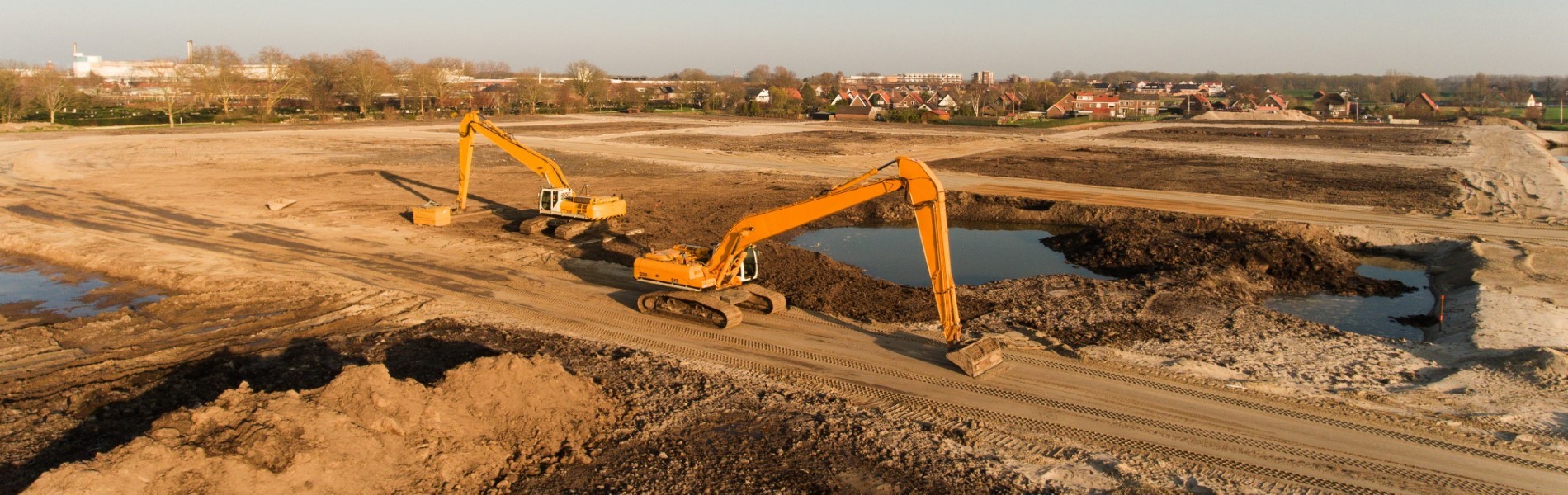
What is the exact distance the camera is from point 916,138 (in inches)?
2418

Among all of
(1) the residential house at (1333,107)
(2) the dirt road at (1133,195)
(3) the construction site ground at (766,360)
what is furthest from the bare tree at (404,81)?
(1) the residential house at (1333,107)

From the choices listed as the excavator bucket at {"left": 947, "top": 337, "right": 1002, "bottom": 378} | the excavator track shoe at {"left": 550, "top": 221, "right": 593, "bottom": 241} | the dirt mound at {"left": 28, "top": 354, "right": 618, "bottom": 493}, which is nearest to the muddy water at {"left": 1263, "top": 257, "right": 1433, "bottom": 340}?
the excavator bucket at {"left": 947, "top": 337, "right": 1002, "bottom": 378}

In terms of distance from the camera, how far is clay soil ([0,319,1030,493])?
9.48m

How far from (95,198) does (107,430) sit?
959 inches

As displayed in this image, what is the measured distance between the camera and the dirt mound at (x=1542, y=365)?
1326 cm

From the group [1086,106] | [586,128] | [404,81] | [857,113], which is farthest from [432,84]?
[1086,106]

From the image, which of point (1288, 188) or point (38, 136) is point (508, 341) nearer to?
point (1288, 188)

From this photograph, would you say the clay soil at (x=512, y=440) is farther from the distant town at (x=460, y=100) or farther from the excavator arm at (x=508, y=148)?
the distant town at (x=460, y=100)

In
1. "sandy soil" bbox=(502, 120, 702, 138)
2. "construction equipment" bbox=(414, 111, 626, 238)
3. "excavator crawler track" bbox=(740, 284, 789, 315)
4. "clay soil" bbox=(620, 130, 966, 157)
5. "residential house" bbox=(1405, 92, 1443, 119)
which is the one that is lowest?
"excavator crawler track" bbox=(740, 284, 789, 315)

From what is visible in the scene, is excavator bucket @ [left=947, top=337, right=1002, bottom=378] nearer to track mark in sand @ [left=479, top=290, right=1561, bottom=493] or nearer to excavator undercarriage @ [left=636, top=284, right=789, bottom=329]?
track mark in sand @ [left=479, top=290, right=1561, bottom=493]

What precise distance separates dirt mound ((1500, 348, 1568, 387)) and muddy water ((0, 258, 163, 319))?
24.0 metres

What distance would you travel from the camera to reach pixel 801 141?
5906cm

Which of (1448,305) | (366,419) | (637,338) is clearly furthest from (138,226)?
(1448,305)

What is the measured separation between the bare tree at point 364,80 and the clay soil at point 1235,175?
56.0 meters
